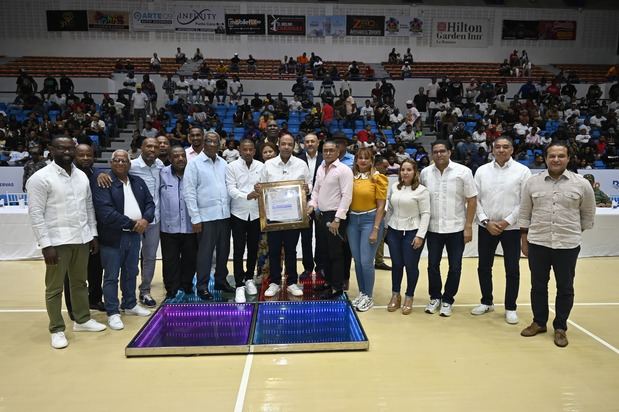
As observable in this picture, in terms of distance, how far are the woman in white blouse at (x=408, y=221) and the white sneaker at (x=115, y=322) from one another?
2.48 meters

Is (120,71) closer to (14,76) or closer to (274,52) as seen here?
(14,76)

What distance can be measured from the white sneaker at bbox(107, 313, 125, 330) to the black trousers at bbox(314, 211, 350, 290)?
1.95 meters

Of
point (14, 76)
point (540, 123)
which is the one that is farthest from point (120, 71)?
point (540, 123)

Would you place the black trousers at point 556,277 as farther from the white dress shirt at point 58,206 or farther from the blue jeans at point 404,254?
the white dress shirt at point 58,206

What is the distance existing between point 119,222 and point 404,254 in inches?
98.2

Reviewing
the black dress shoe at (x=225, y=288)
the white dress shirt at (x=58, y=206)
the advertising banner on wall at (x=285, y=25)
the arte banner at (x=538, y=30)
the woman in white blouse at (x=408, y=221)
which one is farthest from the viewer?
the arte banner at (x=538, y=30)

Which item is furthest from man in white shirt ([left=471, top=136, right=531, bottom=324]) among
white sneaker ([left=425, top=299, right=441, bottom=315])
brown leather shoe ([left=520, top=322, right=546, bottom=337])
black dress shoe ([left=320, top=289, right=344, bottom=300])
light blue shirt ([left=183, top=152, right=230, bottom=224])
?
light blue shirt ([left=183, top=152, right=230, bottom=224])

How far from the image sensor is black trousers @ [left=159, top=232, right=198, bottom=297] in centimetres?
438

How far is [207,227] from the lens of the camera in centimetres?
425

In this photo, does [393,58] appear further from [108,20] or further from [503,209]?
[503,209]

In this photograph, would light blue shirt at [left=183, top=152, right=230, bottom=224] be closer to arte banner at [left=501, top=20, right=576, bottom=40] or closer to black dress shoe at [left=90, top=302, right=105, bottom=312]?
black dress shoe at [left=90, top=302, right=105, bottom=312]

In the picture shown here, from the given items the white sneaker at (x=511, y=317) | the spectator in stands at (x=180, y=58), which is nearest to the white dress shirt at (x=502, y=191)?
the white sneaker at (x=511, y=317)

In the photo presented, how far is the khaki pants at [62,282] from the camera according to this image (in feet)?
11.6

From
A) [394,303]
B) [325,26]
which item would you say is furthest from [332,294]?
[325,26]
